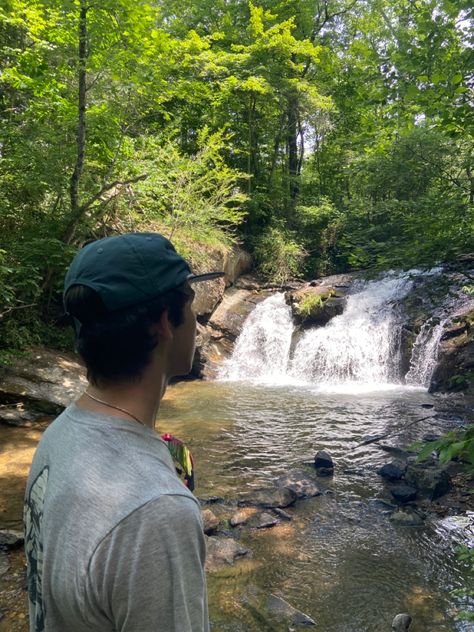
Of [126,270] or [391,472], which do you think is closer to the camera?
[126,270]

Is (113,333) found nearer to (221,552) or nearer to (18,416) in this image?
(221,552)

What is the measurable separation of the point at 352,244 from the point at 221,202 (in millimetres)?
9917

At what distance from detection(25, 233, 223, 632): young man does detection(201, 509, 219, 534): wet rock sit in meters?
4.02

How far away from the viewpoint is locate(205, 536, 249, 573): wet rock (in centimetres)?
421

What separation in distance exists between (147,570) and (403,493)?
5.61 m

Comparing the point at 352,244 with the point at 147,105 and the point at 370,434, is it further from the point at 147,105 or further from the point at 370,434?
Result: the point at 147,105

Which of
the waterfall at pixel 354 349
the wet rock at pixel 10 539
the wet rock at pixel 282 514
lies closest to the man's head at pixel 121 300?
the wet rock at pixel 10 539

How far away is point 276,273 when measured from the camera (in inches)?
756

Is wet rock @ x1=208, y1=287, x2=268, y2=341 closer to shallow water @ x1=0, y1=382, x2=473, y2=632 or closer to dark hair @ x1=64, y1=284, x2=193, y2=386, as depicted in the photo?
shallow water @ x1=0, y1=382, x2=473, y2=632

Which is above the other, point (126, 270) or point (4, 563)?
point (126, 270)

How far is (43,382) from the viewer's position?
8430 mm

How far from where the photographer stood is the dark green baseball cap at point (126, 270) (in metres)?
1.03

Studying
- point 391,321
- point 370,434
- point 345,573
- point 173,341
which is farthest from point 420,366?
point 173,341

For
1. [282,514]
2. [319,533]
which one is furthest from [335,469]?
[319,533]
